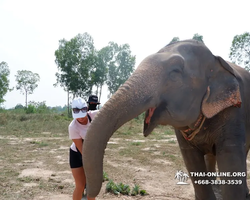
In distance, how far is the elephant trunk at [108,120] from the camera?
1816 mm

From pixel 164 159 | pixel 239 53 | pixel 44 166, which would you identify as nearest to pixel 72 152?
pixel 44 166

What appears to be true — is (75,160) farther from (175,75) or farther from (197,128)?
(175,75)

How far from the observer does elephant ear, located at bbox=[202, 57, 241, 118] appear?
2.38m

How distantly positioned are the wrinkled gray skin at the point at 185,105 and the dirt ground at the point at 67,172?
80.3 inches

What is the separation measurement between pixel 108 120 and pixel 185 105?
0.78 meters

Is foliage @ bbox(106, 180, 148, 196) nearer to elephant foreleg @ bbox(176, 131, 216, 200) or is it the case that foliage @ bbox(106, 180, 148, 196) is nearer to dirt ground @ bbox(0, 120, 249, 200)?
dirt ground @ bbox(0, 120, 249, 200)

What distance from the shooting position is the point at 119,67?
27672 millimetres

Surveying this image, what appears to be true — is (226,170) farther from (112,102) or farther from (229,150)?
(112,102)

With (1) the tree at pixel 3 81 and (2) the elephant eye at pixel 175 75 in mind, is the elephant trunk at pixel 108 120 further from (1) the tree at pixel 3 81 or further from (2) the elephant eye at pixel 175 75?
(1) the tree at pixel 3 81

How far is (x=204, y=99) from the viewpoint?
2.38 meters

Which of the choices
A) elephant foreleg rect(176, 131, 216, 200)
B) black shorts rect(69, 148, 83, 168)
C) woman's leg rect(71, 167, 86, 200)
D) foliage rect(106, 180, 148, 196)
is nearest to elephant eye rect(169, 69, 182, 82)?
elephant foreleg rect(176, 131, 216, 200)

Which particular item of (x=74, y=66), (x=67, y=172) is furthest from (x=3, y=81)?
(x=67, y=172)

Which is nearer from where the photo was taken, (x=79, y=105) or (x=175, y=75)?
(x=175, y=75)

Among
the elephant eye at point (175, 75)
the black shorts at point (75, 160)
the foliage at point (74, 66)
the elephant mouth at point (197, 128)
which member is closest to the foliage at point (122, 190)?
the black shorts at point (75, 160)
